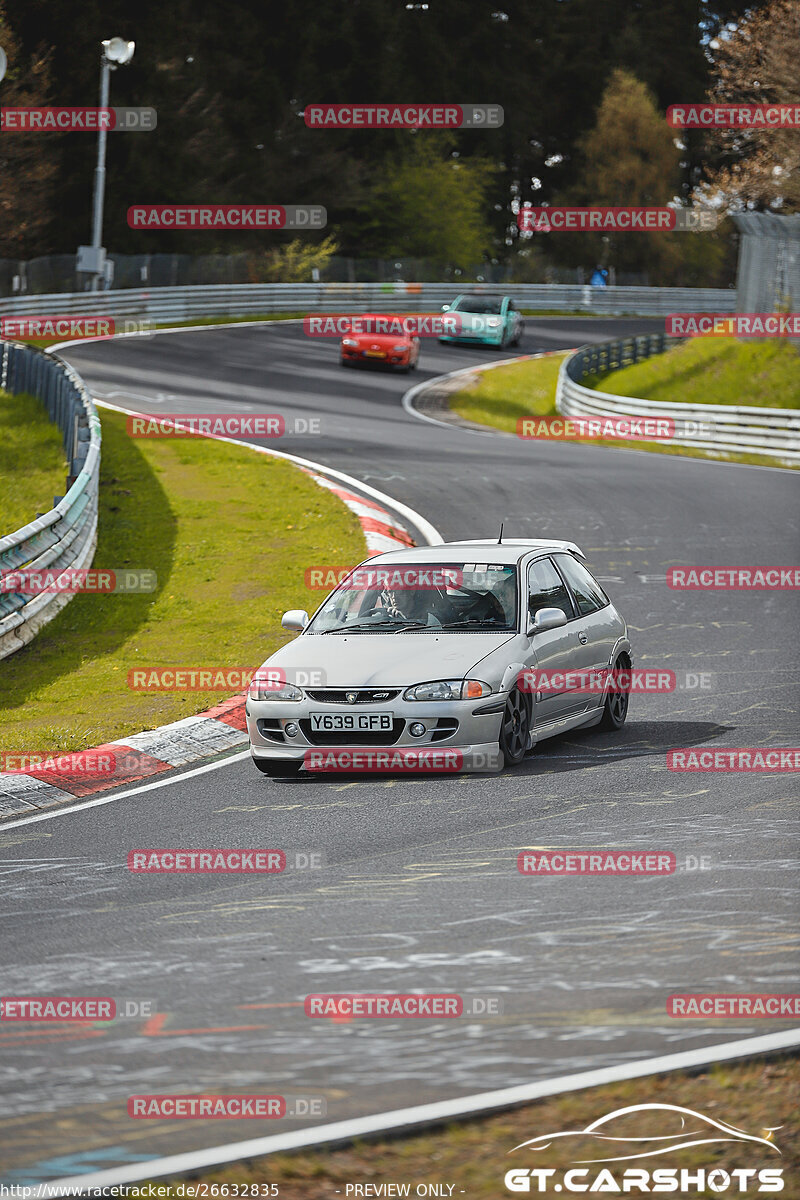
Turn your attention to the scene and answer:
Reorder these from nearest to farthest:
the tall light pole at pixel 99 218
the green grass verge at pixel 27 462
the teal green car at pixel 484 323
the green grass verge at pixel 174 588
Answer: the green grass verge at pixel 174 588 → the green grass verge at pixel 27 462 → the tall light pole at pixel 99 218 → the teal green car at pixel 484 323

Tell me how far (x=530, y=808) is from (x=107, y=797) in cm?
254

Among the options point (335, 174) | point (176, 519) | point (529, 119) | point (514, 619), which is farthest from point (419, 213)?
point (514, 619)

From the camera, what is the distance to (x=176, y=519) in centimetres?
1961

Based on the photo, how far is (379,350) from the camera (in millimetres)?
40188

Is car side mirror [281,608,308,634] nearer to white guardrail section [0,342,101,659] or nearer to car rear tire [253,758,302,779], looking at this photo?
car rear tire [253,758,302,779]

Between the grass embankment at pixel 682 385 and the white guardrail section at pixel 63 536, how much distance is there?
12.3m

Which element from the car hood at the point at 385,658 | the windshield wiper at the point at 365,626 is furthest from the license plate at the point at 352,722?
the windshield wiper at the point at 365,626

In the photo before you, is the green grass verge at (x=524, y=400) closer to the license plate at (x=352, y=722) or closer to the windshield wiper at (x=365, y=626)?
the windshield wiper at (x=365, y=626)

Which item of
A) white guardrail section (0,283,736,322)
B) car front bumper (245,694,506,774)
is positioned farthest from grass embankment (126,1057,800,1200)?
white guardrail section (0,283,736,322)

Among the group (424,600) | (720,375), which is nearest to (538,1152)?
(424,600)

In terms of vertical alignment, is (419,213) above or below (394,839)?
above

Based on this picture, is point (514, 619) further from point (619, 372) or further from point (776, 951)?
point (619, 372)

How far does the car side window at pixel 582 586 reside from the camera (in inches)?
432

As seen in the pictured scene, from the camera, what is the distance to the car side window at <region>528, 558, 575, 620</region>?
10.5 m
